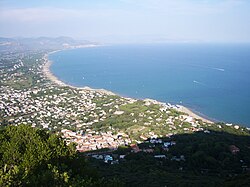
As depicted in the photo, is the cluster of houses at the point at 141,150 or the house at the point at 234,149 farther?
the house at the point at 234,149

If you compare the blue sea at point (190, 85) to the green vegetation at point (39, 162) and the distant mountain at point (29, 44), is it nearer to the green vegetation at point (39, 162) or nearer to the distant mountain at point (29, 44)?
the green vegetation at point (39, 162)

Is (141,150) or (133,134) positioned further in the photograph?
(133,134)

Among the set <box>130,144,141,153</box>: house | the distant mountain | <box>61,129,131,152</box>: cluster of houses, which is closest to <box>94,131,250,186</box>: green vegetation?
<box>130,144,141,153</box>: house

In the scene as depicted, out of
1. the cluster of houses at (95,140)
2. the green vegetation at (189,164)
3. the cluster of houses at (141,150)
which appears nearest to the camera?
the green vegetation at (189,164)

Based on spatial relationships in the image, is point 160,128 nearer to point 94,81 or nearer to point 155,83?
point 155,83

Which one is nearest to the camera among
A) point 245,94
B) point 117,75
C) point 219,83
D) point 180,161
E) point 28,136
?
point 28,136

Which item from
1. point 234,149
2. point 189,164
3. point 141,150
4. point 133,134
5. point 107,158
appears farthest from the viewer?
point 133,134

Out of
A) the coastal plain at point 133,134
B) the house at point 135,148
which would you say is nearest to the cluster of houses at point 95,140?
the coastal plain at point 133,134

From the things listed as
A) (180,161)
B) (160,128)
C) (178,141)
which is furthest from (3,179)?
(160,128)

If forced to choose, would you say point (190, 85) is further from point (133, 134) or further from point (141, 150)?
point (141, 150)

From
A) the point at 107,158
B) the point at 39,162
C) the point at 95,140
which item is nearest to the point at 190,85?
the point at 95,140

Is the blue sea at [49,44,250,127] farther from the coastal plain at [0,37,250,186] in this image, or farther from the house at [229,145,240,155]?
the house at [229,145,240,155]
